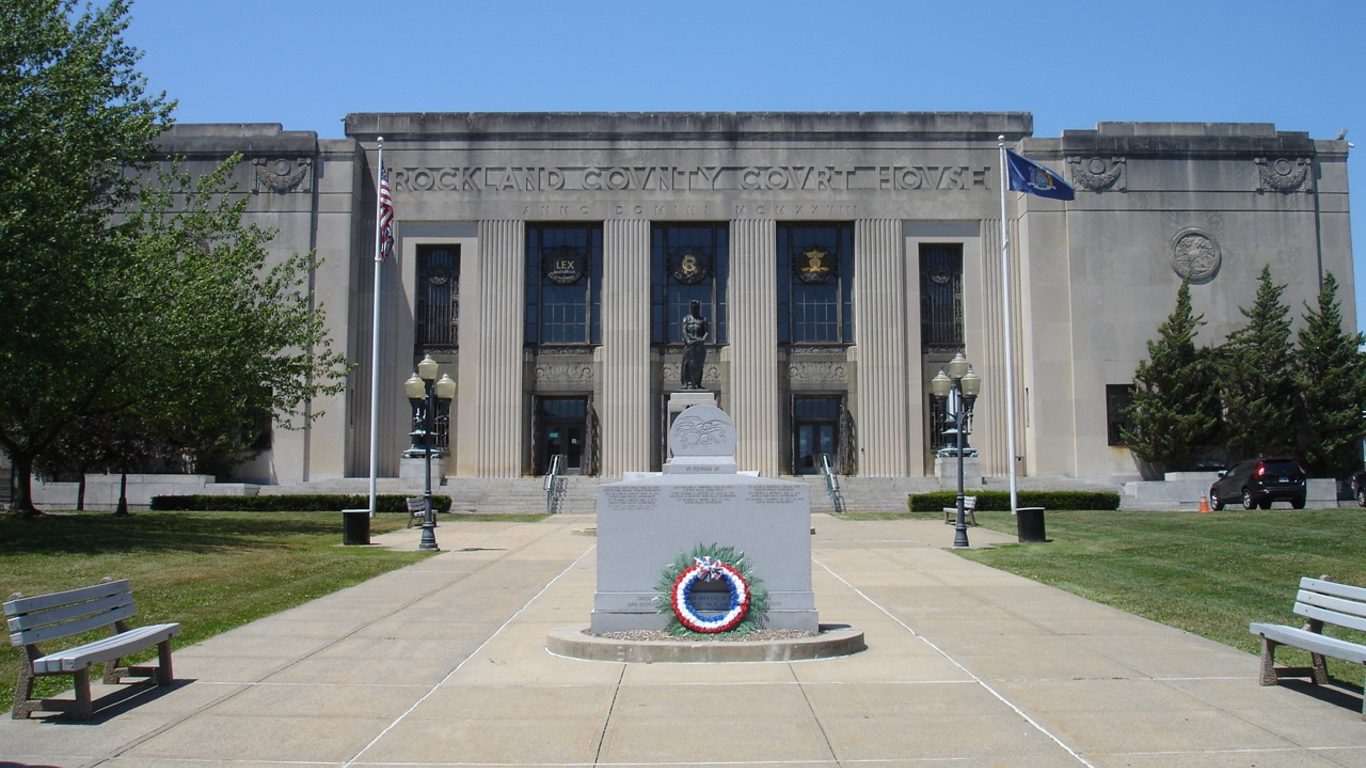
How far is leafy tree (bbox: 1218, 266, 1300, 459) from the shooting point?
41812 mm

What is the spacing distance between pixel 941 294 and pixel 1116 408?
25.4ft

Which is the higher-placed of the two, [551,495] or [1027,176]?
[1027,176]

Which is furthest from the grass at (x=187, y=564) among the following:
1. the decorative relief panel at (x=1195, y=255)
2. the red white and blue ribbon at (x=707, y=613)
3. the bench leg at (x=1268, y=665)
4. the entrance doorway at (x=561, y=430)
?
the decorative relief panel at (x=1195, y=255)

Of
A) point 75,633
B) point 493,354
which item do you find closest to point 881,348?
point 493,354

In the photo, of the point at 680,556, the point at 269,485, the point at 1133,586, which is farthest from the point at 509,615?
the point at 269,485

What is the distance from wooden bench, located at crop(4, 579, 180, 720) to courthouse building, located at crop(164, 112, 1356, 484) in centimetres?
3557

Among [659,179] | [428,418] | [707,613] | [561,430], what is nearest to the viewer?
[707,613]

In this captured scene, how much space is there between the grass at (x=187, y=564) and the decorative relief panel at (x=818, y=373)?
20397 millimetres

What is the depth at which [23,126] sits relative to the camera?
21.8 meters

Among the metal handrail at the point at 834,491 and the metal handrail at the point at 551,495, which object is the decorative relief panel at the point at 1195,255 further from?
the metal handrail at the point at 551,495

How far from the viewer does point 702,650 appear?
10.2m

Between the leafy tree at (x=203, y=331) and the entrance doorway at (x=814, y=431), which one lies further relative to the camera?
the entrance doorway at (x=814, y=431)

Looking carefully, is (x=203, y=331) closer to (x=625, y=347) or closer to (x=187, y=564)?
(x=187, y=564)

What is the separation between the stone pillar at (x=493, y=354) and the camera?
45.3m
